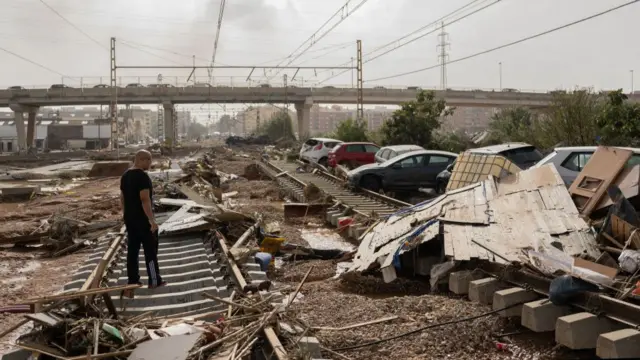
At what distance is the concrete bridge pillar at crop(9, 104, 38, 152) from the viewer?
248 ft

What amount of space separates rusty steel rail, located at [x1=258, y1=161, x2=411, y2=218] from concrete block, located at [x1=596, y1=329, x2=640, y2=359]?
334 inches

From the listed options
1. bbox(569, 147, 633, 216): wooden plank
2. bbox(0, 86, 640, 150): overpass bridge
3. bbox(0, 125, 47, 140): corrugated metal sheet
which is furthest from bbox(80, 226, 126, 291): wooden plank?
bbox(0, 125, 47, 140): corrugated metal sheet

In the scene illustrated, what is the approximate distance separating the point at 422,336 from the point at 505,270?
1.66 meters

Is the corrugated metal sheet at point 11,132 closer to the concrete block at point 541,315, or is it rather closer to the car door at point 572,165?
the car door at point 572,165

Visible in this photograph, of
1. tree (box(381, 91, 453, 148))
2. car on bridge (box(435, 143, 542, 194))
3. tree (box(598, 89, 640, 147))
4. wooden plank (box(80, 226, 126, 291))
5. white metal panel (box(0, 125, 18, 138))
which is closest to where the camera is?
wooden plank (box(80, 226, 126, 291))

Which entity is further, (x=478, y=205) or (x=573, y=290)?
(x=478, y=205)

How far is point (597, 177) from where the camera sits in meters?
8.95

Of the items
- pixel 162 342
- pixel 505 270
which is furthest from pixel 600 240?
pixel 162 342

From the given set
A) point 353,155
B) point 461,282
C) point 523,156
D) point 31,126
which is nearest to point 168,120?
point 31,126

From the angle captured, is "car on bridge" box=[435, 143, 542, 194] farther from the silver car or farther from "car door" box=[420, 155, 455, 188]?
the silver car

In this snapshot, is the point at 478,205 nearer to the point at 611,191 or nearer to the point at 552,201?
the point at 552,201

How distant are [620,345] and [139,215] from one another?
5.47 meters

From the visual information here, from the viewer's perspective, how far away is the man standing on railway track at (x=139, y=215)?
24.1ft

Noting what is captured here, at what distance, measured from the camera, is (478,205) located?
902cm
